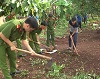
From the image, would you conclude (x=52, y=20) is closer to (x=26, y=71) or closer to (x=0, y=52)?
(x=26, y=71)

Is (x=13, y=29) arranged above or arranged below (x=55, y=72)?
above

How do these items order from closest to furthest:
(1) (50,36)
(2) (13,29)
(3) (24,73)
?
(2) (13,29) < (3) (24,73) < (1) (50,36)

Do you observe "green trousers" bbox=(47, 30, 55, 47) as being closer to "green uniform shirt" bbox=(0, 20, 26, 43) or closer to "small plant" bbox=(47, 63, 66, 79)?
"small plant" bbox=(47, 63, 66, 79)

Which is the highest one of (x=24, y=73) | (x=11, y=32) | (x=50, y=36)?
(x=11, y=32)

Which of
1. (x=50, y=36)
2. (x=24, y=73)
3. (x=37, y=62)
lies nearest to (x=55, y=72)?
(x=24, y=73)

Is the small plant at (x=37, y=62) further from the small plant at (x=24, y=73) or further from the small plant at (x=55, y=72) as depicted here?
the small plant at (x=24, y=73)

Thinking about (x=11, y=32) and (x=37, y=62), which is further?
(x=37, y=62)

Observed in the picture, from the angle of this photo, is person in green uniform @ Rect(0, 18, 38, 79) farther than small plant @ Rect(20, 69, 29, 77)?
No

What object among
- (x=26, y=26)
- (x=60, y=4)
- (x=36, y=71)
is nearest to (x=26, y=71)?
(x=36, y=71)

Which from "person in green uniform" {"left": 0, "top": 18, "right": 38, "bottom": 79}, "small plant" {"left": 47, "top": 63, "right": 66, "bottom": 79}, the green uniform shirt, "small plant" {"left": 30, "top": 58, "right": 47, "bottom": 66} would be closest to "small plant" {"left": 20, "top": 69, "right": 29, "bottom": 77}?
"small plant" {"left": 47, "top": 63, "right": 66, "bottom": 79}

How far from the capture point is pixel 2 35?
188 inches

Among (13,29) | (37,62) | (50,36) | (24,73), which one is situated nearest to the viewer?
(13,29)

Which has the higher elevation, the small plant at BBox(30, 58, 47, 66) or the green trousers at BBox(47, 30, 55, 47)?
the green trousers at BBox(47, 30, 55, 47)

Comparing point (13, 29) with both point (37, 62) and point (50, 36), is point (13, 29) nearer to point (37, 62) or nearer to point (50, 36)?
point (37, 62)
